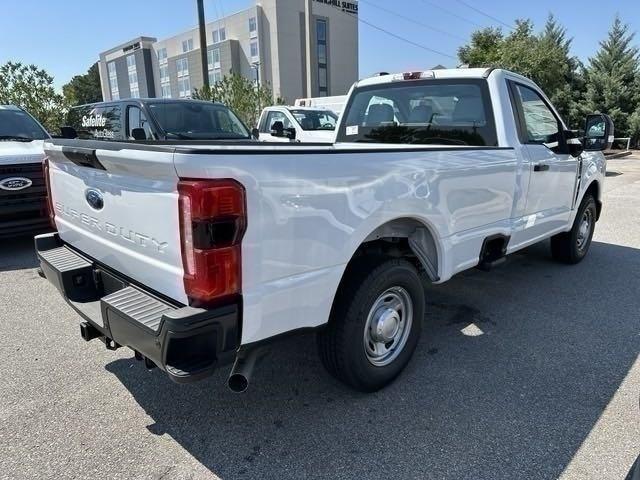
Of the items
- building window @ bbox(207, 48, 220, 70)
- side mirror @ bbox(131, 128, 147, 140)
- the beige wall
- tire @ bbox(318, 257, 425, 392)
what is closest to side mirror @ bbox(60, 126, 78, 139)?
side mirror @ bbox(131, 128, 147, 140)

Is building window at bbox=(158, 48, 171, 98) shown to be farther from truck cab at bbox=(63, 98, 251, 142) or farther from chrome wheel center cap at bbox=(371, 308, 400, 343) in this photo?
chrome wheel center cap at bbox=(371, 308, 400, 343)

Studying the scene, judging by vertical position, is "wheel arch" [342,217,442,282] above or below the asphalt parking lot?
above

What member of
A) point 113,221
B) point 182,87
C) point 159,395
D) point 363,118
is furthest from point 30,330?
point 182,87

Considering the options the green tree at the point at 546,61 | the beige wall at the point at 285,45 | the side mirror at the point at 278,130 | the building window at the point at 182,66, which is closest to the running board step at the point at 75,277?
the side mirror at the point at 278,130

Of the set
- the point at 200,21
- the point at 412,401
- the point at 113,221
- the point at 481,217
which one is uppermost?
the point at 200,21

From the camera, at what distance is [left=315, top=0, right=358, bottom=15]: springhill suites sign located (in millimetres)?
49719

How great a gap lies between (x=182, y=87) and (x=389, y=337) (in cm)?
6128

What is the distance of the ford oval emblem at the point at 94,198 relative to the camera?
2.55m

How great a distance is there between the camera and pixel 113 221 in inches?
97.5

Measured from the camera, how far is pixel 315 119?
1330cm

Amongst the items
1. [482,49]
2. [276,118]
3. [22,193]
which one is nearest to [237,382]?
[22,193]

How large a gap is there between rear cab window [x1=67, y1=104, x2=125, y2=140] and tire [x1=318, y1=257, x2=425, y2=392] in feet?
21.1

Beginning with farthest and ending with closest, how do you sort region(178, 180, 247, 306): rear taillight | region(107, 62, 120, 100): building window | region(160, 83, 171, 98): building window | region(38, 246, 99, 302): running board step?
region(107, 62, 120, 100): building window < region(160, 83, 171, 98): building window < region(38, 246, 99, 302): running board step < region(178, 180, 247, 306): rear taillight

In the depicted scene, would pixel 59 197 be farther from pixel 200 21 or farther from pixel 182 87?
pixel 182 87
